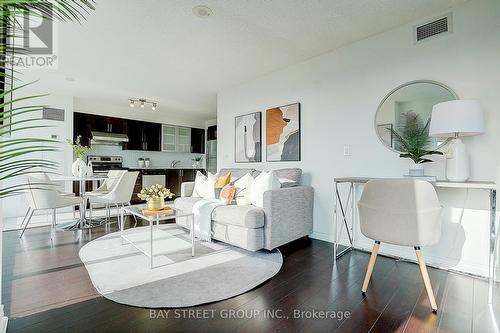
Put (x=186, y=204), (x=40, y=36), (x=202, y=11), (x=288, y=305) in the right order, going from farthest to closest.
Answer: (x=186, y=204) < (x=40, y=36) < (x=202, y=11) < (x=288, y=305)

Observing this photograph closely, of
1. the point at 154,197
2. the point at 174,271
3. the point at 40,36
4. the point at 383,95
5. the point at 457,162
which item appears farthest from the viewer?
the point at 40,36

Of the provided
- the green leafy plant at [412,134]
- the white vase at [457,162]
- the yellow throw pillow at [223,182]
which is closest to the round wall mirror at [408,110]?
the green leafy plant at [412,134]

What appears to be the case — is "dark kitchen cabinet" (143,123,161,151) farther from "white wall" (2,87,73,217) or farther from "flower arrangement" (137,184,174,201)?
"flower arrangement" (137,184,174,201)

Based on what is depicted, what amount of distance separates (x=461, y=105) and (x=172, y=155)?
6785 mm

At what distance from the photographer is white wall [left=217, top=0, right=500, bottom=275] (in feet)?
7.42

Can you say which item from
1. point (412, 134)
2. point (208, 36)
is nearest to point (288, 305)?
point (412, 134)

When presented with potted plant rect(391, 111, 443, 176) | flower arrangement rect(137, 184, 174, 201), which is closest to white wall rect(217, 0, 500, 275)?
potted plant rect(391, 111, 443, 176)

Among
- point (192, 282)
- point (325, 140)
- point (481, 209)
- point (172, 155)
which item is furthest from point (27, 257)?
point (172, 155)

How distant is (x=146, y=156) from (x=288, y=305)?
6.19 metres

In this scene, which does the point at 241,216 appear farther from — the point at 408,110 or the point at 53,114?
the point at 53,114

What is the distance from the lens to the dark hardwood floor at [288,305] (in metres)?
1.58

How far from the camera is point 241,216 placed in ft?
Result: 8.93

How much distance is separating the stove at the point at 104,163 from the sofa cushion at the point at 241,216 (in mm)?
4130

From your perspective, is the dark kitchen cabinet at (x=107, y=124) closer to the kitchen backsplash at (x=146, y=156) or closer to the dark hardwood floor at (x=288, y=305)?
the kitchen backsplash at (x=146, y=156)
